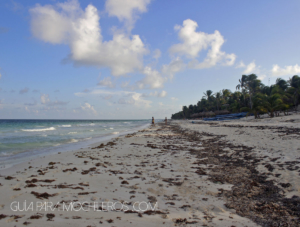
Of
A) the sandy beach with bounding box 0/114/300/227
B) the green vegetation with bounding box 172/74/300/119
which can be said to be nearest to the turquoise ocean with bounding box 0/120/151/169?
the sandy beach with bounding box 0/114/300/227

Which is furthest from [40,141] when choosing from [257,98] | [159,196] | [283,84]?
[283,84]

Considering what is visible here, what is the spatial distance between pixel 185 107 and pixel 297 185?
129 m

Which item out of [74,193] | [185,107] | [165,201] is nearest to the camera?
[165,201]

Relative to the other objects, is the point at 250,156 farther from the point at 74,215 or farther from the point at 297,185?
the point at 74,215

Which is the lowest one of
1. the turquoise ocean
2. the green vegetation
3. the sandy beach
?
the turquoise ocean

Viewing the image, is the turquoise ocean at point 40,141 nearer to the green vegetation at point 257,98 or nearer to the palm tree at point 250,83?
the green vegetation at point 257,98

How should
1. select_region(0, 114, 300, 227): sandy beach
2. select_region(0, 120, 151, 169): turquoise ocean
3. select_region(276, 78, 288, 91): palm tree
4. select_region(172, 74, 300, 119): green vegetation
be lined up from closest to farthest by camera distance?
select_region(0, 114, 300, 227): sandy beach < select_region(0, 120, 151, 169): turquoise ocean < select_region(172, 74, 300, 119): green vegetation < select_region(276, 78, 288, 91): palm tree

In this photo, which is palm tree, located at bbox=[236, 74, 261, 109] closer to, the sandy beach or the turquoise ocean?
the turquoise ocean

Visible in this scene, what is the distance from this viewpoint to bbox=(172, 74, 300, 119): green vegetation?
35.5 metres

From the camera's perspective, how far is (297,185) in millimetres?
4215

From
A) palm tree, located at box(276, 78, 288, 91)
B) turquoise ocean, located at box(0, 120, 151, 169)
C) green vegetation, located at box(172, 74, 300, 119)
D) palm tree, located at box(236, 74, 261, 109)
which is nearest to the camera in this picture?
turquoise ocean, located at box(0, 120, 151, 169)

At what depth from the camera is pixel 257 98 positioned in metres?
39.6

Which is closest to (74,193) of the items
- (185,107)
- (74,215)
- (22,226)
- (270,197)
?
(74,215)

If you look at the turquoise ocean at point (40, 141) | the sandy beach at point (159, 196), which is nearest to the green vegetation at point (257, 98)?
the turquoise ocean at point (40, 141)
